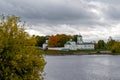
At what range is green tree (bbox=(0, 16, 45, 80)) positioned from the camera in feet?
80.0

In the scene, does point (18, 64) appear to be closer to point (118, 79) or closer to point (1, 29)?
point (1, 29)

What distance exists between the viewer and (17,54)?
2480cm

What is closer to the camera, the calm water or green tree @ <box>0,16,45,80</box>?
green tree @ <box>0,16,45,80</box>

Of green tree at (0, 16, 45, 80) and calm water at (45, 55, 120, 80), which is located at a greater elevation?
green tree at (0, 16, 45, 80)

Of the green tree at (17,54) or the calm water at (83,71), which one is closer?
the green tree at (17,54)

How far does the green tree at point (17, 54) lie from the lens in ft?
80.0

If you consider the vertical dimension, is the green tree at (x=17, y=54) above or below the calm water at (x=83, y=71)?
above

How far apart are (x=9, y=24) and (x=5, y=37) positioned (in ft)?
4.15

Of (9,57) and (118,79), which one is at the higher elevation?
(9,57)

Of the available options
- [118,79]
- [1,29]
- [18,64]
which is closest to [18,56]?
[18,64]

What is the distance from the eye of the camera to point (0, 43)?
80.0 ft

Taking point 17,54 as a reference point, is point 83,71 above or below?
below

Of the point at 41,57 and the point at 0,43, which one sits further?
the point at 41,57

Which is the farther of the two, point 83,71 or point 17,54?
point 83,71
